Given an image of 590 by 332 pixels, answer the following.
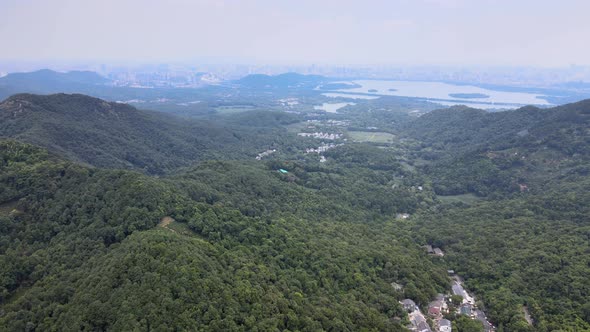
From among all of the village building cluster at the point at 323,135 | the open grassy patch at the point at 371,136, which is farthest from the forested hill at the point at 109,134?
the open grassy patch at the point at 371,136

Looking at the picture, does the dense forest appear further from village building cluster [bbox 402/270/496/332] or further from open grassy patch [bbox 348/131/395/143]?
open grassy patch [bbox 348/131/395/143]

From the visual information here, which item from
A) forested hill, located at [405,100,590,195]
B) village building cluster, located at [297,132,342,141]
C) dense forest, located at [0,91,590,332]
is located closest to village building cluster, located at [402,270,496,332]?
dense forest, located at [0,91,590,332]

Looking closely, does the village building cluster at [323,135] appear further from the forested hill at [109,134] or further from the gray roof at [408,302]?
the gray roof at [408,302]

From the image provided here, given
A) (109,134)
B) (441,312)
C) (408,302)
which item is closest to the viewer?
(441,312)

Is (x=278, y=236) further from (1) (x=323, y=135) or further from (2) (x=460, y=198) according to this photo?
(1) (x=323, y=135)

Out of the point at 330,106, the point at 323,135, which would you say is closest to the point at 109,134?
the point at 323,135

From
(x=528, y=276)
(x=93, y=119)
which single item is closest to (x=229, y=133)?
(x=93, y=119)

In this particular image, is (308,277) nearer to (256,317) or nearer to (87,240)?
(256,317)
